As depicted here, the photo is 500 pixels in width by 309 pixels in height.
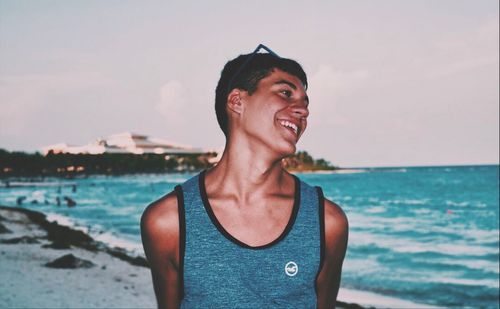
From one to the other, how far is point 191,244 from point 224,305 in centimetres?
23

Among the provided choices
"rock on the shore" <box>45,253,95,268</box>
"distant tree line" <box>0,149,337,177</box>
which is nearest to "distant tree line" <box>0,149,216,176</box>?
"distant tree line" <box>0,149,337,177</box>

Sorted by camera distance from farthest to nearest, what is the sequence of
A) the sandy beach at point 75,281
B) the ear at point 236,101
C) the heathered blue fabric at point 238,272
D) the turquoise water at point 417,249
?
the turquoise water at point 417,249
the sandy beach at point 75,281
the ear at point 236,101
the heathered blue fabric at point 238,272

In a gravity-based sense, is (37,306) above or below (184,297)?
below

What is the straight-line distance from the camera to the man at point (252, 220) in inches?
62.2

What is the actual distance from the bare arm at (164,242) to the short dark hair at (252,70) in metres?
0.49

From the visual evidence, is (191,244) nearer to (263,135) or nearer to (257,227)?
(257,227)

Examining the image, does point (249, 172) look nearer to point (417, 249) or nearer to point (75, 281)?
point (75, 281)

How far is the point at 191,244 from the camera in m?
1.59

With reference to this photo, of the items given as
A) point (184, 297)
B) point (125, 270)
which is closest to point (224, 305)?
point (184, 297)

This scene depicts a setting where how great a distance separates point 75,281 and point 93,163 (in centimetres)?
12137

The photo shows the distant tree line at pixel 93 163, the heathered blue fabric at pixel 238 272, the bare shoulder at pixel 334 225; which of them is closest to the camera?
the heathered blue fabric at pixel 238 272

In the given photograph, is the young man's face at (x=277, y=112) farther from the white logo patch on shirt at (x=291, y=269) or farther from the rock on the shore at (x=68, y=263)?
the rock on the shore at (x=68, y=263)

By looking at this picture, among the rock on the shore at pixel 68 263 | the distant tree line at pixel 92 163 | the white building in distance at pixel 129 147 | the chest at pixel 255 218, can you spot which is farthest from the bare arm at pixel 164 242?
the white building in distance at pixel 129 147

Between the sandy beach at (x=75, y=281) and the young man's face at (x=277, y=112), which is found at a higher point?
the young man's face at (x=277, y=112)
